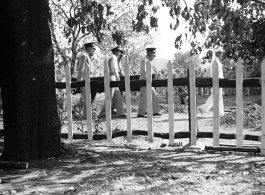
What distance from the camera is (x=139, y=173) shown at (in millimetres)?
3963

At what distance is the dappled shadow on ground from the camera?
3.52 metres

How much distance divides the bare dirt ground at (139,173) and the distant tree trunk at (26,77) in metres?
0.35

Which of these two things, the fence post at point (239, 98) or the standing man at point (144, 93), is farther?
the standing man at point (144, 93)

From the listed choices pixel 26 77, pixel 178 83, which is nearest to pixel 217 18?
pixel 178 83

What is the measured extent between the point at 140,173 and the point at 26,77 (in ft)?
6.53

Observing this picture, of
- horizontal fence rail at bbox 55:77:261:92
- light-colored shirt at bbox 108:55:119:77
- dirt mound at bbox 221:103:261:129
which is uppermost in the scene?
light-colored shirt at bbox 108:55:119:77

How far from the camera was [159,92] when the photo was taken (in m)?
30.5

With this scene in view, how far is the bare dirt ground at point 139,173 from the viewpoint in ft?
11.5

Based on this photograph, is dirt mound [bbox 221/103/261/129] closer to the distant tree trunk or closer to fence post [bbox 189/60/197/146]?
fence post [bbox 189/60/197/146]

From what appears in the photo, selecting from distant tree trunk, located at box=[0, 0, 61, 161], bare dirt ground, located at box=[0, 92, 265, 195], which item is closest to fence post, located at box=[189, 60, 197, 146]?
bare dirt ground, located at box=[0, 92, 265, 195]

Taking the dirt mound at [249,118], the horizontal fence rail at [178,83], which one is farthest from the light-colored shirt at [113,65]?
the horizontal fence rail at [178,83]

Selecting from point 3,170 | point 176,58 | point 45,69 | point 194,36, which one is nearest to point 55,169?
point 3,170

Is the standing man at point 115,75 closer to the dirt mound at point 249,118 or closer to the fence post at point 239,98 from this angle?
the dirt mound at point 249,118

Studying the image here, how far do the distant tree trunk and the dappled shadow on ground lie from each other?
356 mm
